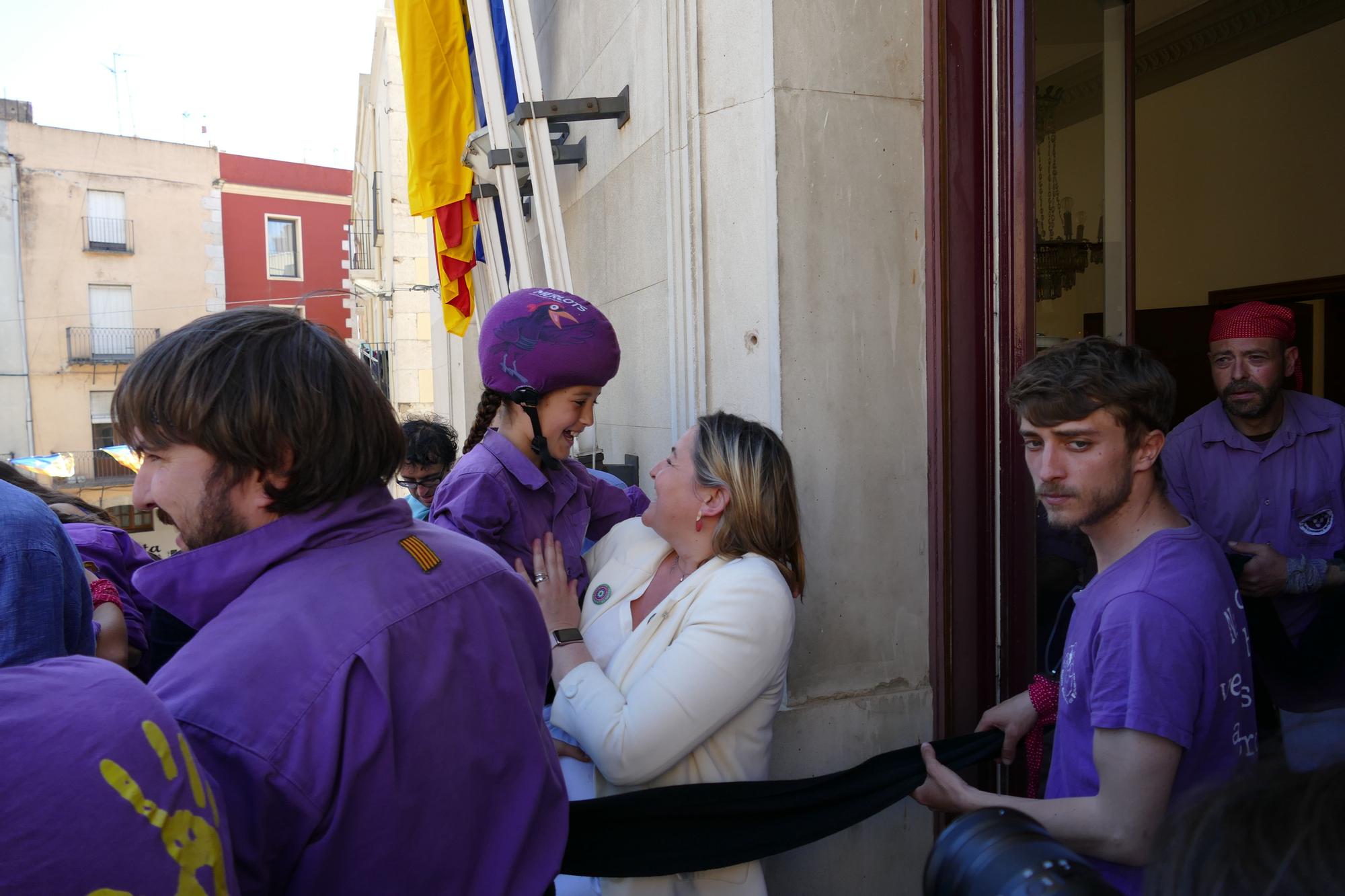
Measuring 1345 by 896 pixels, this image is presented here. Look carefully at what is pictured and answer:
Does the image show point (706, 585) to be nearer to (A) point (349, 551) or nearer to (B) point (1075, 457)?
(B) point (1075, 457)

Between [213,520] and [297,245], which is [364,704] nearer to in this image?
[213,520]

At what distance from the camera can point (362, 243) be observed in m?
23.4

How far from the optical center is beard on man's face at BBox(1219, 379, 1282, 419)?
11.2ft

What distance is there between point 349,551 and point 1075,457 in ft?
4.40

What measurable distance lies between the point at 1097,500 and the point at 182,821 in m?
1.58

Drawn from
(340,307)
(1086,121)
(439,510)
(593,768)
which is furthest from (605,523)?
(340,307)

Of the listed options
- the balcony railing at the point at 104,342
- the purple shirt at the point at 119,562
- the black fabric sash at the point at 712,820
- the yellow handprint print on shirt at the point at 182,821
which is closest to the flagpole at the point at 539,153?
the purple shirt at the point at 119,562

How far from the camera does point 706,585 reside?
1.98 m

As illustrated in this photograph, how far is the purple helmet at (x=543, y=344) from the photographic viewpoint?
217cm

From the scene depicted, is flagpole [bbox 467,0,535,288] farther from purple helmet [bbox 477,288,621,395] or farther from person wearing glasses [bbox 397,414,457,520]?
purple helmet [bbox 477,288,621,395]

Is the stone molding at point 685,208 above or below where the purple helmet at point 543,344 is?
above

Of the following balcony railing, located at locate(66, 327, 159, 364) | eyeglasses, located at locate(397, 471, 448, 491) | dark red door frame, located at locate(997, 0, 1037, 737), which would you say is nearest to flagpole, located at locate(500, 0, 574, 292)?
eyeglasses, located at locate(397, 471, 448, 491)

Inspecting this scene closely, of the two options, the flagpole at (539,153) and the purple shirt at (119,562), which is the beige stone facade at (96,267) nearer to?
the flagpole at (539,153)

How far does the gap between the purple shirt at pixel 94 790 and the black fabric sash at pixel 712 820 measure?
1152 millimetres
